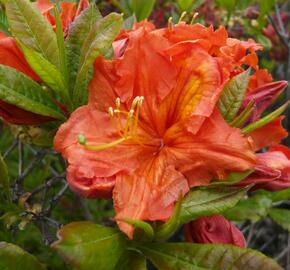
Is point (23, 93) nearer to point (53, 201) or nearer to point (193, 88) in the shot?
point (193, 88)

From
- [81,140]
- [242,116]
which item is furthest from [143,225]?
[242,116]

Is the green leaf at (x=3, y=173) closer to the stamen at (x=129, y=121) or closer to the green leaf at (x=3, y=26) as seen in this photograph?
the stamen at (x=129, y=121)

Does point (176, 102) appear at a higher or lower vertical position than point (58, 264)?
higher

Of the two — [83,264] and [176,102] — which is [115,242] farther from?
[176,102]

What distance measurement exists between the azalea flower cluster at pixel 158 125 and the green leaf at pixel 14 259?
145 millimetres

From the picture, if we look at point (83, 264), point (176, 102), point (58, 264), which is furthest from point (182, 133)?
point (58, 264)

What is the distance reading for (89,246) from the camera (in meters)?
0.94

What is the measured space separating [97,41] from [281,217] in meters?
0.96

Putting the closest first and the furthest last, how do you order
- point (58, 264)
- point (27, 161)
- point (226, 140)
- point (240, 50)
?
point (226, 140), point (240, 50), point (58, 264), point (27, 161)

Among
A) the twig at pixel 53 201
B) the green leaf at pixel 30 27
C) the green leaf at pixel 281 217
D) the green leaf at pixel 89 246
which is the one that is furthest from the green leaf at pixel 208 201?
the green leaf at pixel 281 217

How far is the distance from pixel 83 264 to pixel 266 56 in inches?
96.7

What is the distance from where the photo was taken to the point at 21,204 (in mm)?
1354

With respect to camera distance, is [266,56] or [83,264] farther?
[266,56]

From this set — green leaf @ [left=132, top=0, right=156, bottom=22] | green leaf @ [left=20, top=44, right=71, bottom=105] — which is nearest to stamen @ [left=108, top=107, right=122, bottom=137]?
green leaf @ [left=20, top=44, right=71, bottom=105]
